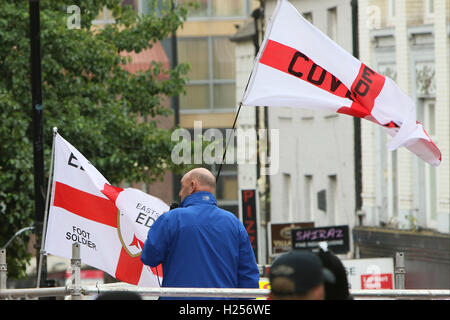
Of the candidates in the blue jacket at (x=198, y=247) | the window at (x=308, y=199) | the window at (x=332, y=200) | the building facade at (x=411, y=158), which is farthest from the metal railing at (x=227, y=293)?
the window at (x=308, y=199)

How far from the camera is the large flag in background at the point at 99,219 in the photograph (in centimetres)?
961

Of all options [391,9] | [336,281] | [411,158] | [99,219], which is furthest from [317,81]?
[391,9]

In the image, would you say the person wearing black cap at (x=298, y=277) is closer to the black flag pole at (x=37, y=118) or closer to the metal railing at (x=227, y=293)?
the metal railing at (x=227, y=293)

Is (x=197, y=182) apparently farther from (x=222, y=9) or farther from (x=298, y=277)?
(x=222, y=9)

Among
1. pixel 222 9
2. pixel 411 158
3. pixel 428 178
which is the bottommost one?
pixel 428 178

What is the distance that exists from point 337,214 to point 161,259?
2413cm

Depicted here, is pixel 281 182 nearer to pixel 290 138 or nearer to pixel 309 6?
pixel 290 138

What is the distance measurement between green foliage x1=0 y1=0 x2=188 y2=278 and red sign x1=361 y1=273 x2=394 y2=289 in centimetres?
500

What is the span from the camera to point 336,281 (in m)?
5.01

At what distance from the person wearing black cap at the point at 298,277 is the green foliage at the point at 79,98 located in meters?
15.9

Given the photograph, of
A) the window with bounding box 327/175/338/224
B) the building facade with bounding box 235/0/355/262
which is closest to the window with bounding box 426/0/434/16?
the building facade with bounding box 235/0/355/262

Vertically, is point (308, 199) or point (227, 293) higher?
point (308, 199)

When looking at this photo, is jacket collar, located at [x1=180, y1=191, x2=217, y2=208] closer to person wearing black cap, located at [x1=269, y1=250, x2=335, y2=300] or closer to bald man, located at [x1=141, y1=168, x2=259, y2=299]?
bald man, located at [x1=141, y1=168, x2=259, y2=299]

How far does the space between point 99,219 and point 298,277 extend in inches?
223
